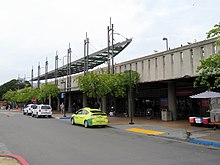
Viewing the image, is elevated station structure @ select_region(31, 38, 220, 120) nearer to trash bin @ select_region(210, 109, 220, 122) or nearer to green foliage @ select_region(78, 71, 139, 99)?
green foliage @ select_region(78, 71, 139, 99)

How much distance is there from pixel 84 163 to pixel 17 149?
4063 mm

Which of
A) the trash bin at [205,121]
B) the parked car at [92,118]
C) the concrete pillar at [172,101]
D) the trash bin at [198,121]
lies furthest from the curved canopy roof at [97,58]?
the trash bin at [205,121]

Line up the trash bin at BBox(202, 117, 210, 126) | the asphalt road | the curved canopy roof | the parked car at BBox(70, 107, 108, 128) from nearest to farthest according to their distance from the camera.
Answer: the asphalt road, the trash bin at BBox(202, 117, 210, 126), the parked car at BBox(70, 107, 108, 128), the curved canopy roof

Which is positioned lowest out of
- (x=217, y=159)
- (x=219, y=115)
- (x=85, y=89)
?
(x=217, y=159)

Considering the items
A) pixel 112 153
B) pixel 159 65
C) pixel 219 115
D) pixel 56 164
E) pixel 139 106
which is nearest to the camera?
pixel 56 164

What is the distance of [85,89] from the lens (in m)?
25.0

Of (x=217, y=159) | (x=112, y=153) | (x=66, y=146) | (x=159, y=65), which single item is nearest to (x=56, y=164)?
(x=112, y=153)

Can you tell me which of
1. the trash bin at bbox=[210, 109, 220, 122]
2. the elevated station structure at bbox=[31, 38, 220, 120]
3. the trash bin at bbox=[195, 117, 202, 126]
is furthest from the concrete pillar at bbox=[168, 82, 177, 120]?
the trash bin at bbox=[210, 109, 220, 122]

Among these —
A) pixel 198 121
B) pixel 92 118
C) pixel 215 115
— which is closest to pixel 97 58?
pixel 92 118

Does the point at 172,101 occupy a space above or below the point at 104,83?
below

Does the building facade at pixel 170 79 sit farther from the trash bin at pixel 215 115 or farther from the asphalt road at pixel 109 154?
the asphalt road at pixel 109 154

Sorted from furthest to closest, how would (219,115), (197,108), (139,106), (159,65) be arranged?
(139,106), (197,108), (159,65), (219,115)

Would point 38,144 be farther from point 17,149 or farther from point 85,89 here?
point 85,89

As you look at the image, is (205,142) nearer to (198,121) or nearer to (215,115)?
(215,115)
